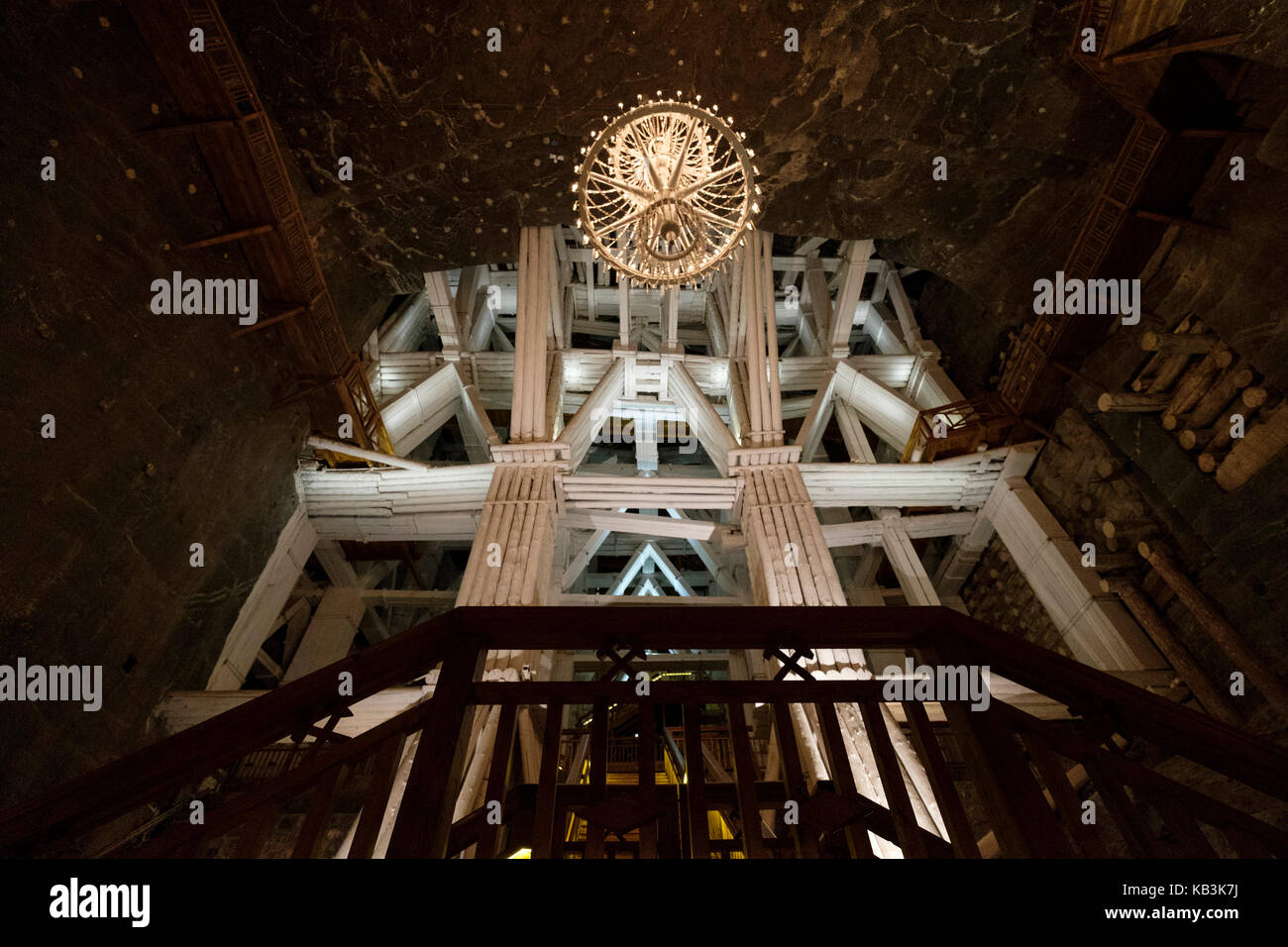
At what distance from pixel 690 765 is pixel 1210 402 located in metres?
7.90

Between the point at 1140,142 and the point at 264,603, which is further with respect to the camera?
the point at 264,603

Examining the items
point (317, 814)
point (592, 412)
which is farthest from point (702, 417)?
point (317, 814)

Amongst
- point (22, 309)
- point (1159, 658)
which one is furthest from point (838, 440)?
point (22, 309)

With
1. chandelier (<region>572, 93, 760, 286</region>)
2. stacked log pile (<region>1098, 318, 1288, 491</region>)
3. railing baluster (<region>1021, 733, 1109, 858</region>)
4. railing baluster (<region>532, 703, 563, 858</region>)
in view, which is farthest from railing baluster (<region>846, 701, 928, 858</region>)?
stacked log pile (<region>1098, 318, 1288, 491</region>)

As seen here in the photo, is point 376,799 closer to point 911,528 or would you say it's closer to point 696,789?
point 696,789

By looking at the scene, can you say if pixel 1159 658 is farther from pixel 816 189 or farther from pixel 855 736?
pixel 816 189

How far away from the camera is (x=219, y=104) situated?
6496 mm

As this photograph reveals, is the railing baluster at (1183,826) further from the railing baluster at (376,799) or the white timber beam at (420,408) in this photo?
the white timber beam at (420,408)

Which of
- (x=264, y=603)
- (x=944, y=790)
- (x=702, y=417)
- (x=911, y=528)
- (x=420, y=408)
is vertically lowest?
(x=944, y=790)

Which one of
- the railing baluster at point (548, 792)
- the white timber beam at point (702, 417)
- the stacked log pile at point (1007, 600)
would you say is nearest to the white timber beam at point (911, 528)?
the stacked log pile at point (1007, 600)

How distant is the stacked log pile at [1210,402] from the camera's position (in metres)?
6.42

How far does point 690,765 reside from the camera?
2.50 metres
